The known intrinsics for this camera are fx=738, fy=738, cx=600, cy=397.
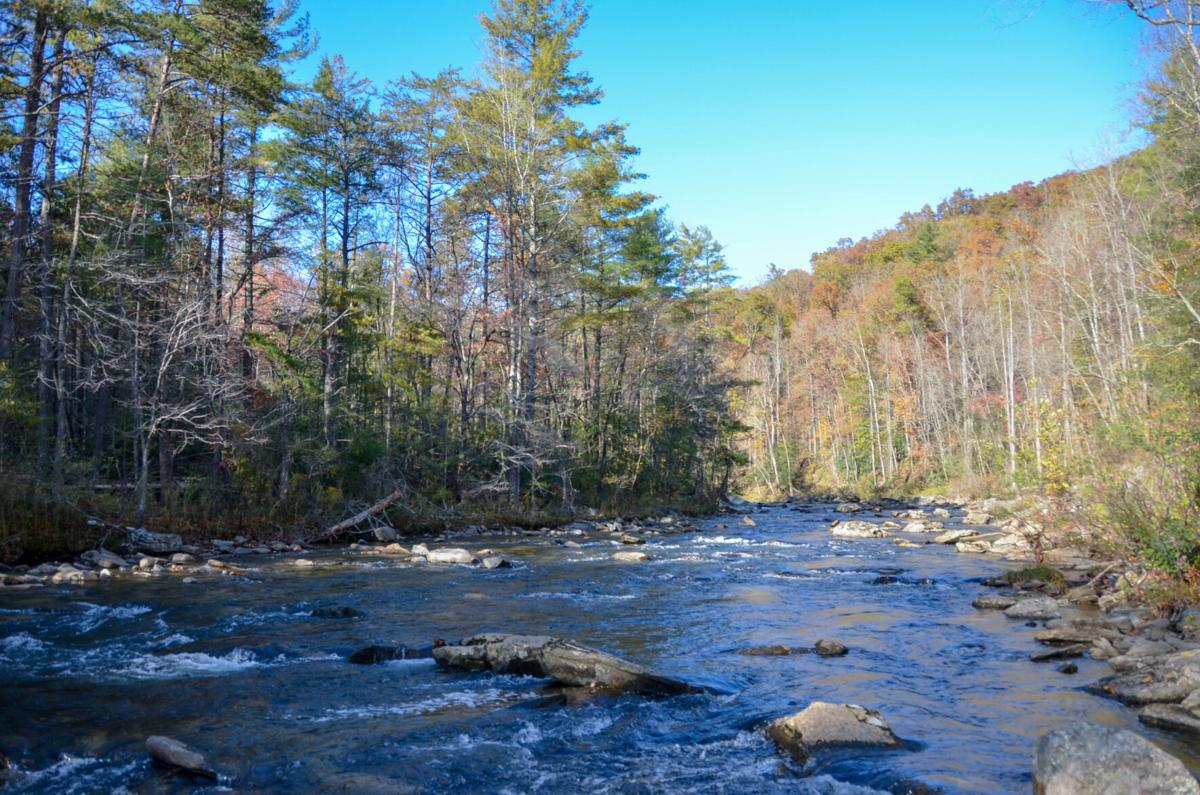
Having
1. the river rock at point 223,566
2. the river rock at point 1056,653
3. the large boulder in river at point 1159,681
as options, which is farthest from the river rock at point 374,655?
the large boulder in river at point 1159,681

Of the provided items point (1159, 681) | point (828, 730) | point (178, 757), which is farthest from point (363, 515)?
point (1159, 681)

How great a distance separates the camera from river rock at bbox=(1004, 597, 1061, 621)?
954 cm

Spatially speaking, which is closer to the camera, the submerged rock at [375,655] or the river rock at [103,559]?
the submerged rock at [375,655]

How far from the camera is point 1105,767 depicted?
419 cm

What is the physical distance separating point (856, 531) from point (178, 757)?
21248 millimetres

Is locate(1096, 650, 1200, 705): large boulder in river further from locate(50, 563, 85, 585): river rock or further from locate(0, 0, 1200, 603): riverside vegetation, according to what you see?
locate(50, 563, 85, 585): river rock

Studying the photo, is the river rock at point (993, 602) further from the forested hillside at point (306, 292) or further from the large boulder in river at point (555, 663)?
the forested hillside at point (306, 292)

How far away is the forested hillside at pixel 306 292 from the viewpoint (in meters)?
15.4

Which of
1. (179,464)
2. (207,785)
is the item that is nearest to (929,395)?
(179,464)

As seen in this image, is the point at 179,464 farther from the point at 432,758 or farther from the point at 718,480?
the point at 718,480

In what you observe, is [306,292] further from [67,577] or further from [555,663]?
[555,663]

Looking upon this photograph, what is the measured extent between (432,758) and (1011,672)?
5.58 metres

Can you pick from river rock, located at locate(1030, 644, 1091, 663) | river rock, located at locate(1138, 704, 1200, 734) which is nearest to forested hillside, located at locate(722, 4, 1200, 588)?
river rock, located at locate(1030, 644, 1091, 663)

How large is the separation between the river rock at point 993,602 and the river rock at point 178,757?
32.0 feet
